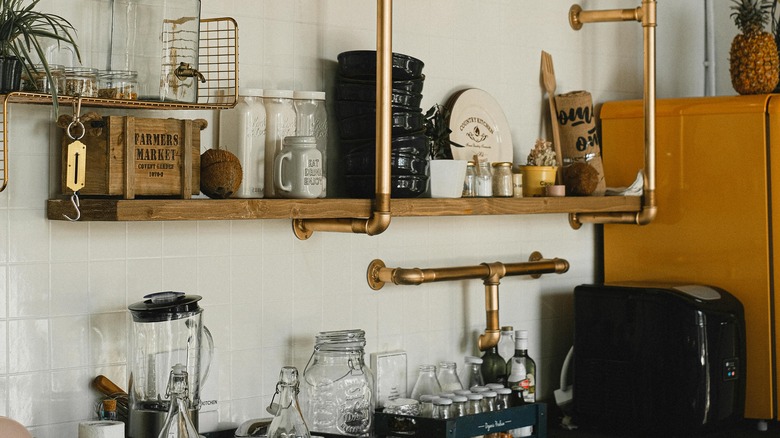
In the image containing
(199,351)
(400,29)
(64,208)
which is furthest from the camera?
(400,29)

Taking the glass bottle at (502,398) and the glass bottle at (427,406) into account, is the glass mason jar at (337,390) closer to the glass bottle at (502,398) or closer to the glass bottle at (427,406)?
the glass bottle at (427,406)

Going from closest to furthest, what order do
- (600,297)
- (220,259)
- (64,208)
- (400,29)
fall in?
(64,208), (220,259), (400,29), (600,297)

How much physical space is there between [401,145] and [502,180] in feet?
1.33

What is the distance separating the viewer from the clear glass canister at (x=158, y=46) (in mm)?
1838

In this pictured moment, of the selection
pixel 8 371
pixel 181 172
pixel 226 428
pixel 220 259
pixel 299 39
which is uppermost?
pixel 299 39

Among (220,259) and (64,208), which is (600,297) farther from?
(64,208)

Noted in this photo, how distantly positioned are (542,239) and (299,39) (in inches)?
38.7

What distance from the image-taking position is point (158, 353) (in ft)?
6.10

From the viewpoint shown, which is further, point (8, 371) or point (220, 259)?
point (220, 259)

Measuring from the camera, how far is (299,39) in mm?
2207

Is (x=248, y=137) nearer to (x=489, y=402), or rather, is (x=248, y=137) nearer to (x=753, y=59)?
(x=489, y=402)

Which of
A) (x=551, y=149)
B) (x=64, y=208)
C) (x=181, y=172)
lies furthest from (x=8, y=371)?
(x=551, y=149)

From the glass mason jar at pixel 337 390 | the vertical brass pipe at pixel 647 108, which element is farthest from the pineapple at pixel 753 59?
the glass mason jar at pixel 337 390

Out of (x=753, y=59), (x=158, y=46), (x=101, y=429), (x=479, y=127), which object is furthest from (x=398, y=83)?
(x=753, y=59)
